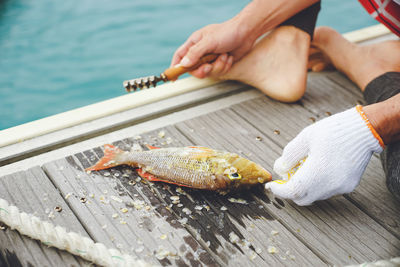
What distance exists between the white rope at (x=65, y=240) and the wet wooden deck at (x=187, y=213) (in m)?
0.05

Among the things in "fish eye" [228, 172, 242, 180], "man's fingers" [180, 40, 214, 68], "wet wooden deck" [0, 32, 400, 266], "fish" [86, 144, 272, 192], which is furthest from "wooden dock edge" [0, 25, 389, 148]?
"fish eye" [228, 172, 242, 180]

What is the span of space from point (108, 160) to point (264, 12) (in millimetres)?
1396

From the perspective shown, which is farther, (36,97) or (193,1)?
(193,1)

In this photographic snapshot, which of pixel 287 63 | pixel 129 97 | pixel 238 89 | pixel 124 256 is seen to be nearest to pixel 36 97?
pixel 129 97

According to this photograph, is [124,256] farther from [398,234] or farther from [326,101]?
[326,101]

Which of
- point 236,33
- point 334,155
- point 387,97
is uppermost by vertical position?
point 236,33

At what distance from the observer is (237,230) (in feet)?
5.45

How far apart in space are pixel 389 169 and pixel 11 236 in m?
1.65

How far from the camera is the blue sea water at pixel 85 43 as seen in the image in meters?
4.57

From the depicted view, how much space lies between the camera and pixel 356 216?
5.74 ft

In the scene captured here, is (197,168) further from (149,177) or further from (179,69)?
(179,69)

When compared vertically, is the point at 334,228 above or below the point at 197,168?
below

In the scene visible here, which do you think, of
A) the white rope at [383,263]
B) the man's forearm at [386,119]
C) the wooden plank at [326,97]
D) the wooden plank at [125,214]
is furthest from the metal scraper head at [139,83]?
the white rope at [383,263]

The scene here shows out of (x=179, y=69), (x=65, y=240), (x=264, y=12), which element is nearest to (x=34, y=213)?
(x=65, y=240)
